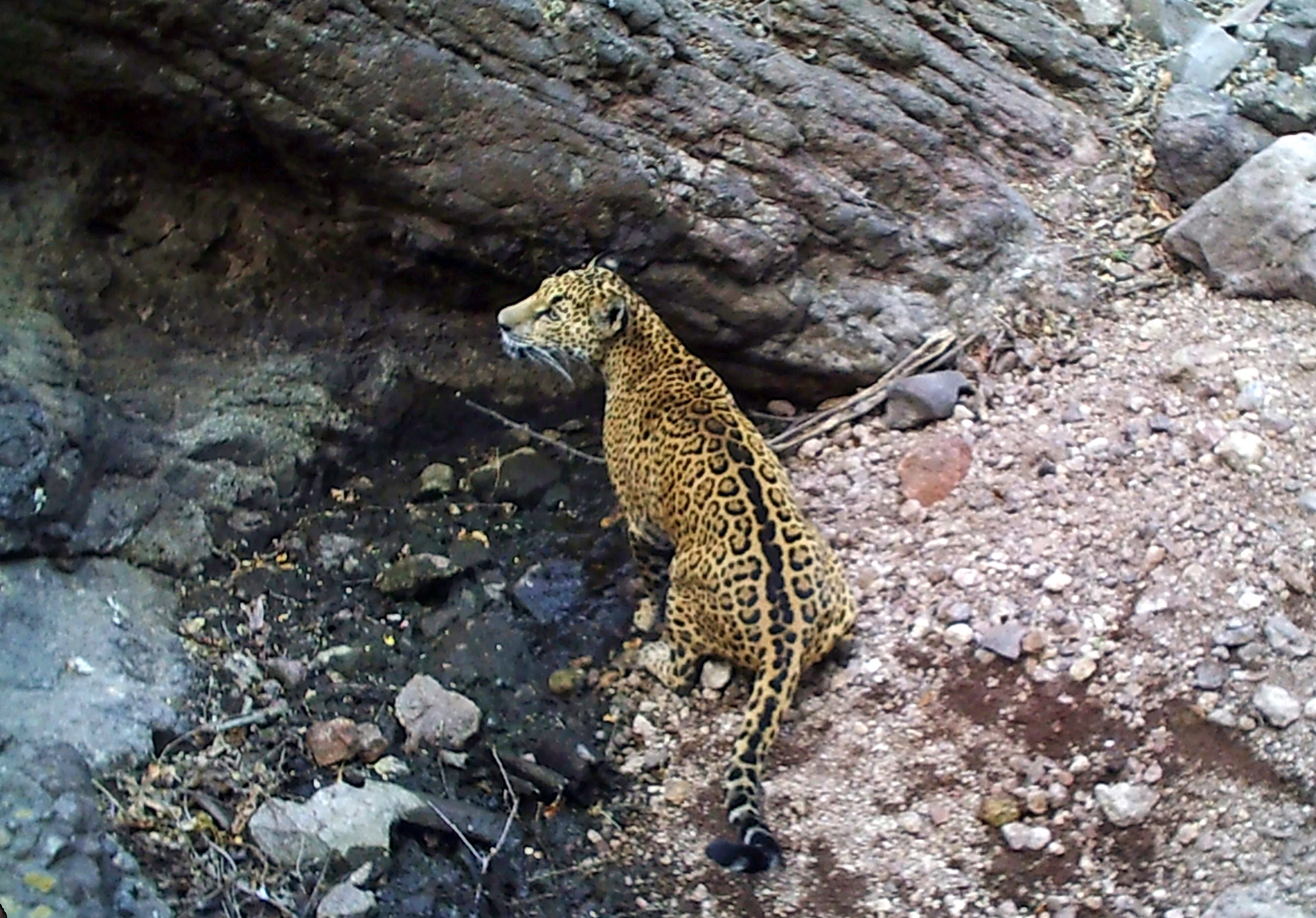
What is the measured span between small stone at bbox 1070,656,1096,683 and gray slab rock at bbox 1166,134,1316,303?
248 centimetres

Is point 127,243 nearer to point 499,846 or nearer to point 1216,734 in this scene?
point 499,846

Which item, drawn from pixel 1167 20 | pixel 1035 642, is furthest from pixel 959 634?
pixel 1167 20

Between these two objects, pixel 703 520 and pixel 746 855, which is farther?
pixel 703 520

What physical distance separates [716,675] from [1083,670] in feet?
4.89

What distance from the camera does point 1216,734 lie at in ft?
15.5

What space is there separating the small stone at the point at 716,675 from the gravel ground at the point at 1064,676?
46mm

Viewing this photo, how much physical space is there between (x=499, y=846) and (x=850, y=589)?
1930 millimetres

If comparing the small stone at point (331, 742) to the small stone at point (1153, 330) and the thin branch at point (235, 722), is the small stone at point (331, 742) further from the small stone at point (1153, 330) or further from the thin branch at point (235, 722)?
the small stone at point (1153, 330)

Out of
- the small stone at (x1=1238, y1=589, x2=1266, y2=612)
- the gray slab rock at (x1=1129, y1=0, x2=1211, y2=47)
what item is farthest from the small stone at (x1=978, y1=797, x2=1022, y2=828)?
the gray slab rock at (x1=1129, y1=0, x2=1211, y2=47)

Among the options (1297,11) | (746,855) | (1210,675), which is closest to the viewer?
(746,855)

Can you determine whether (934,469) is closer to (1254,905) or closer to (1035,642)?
(1035,642)

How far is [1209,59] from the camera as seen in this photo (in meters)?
7.52

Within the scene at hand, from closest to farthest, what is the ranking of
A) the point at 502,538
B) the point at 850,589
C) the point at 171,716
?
the point at 171,716 → the point at 850,589 → the point at 502,538

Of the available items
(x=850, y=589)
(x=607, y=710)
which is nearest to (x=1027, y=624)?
(x=850, y=589)
